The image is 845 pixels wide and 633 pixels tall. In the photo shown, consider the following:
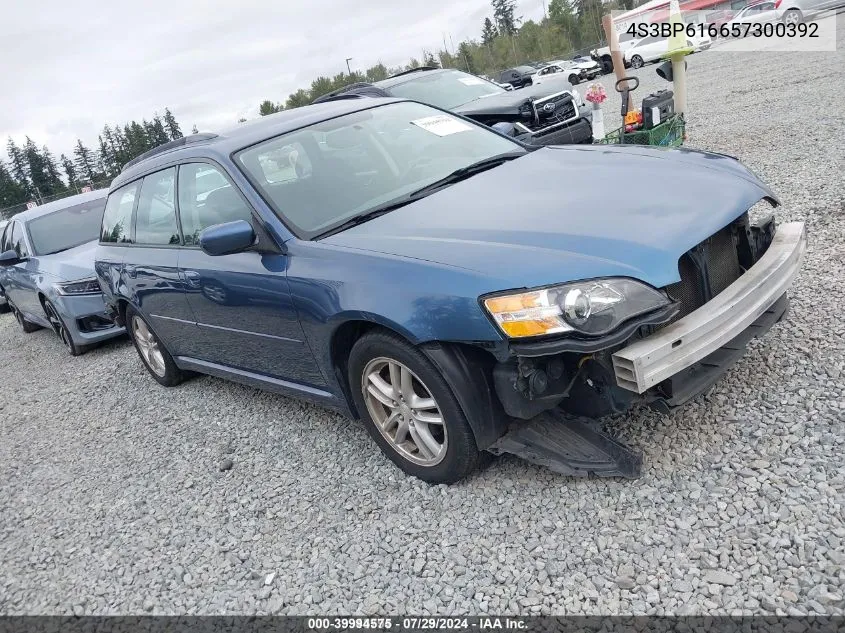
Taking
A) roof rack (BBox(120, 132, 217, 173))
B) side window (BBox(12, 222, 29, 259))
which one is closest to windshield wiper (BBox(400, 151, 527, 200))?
roof rack (BBox(120, 132, 217, 173))

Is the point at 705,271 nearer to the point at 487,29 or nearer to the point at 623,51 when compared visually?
the point at 623,51

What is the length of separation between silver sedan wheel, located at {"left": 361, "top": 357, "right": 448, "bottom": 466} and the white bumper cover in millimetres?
875

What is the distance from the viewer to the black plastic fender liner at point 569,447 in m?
2.73

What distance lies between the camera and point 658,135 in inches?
280

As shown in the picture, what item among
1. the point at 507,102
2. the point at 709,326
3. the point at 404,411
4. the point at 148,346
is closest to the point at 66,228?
the point at 148,346

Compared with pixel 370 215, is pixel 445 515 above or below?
below

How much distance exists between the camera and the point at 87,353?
761 cm

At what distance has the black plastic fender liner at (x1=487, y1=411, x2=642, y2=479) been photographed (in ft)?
8.95

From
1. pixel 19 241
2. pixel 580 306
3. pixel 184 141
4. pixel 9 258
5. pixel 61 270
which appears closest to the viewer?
pixel 580 306

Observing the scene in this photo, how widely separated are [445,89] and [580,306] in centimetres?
860

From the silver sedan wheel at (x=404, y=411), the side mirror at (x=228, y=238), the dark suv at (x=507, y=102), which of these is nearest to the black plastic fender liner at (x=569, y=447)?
the silver sedan wheel at (x=404, y=411)

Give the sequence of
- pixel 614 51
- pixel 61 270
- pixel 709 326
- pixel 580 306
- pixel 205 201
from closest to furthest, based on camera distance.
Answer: pixel 580 306 < pixel 709 326 < pixel 205 201 < pixel 61 270 < pixel 614 51

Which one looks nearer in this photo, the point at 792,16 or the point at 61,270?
the point at 61,270

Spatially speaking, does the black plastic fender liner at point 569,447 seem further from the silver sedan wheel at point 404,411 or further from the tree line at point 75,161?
the tree line at point 75,161
